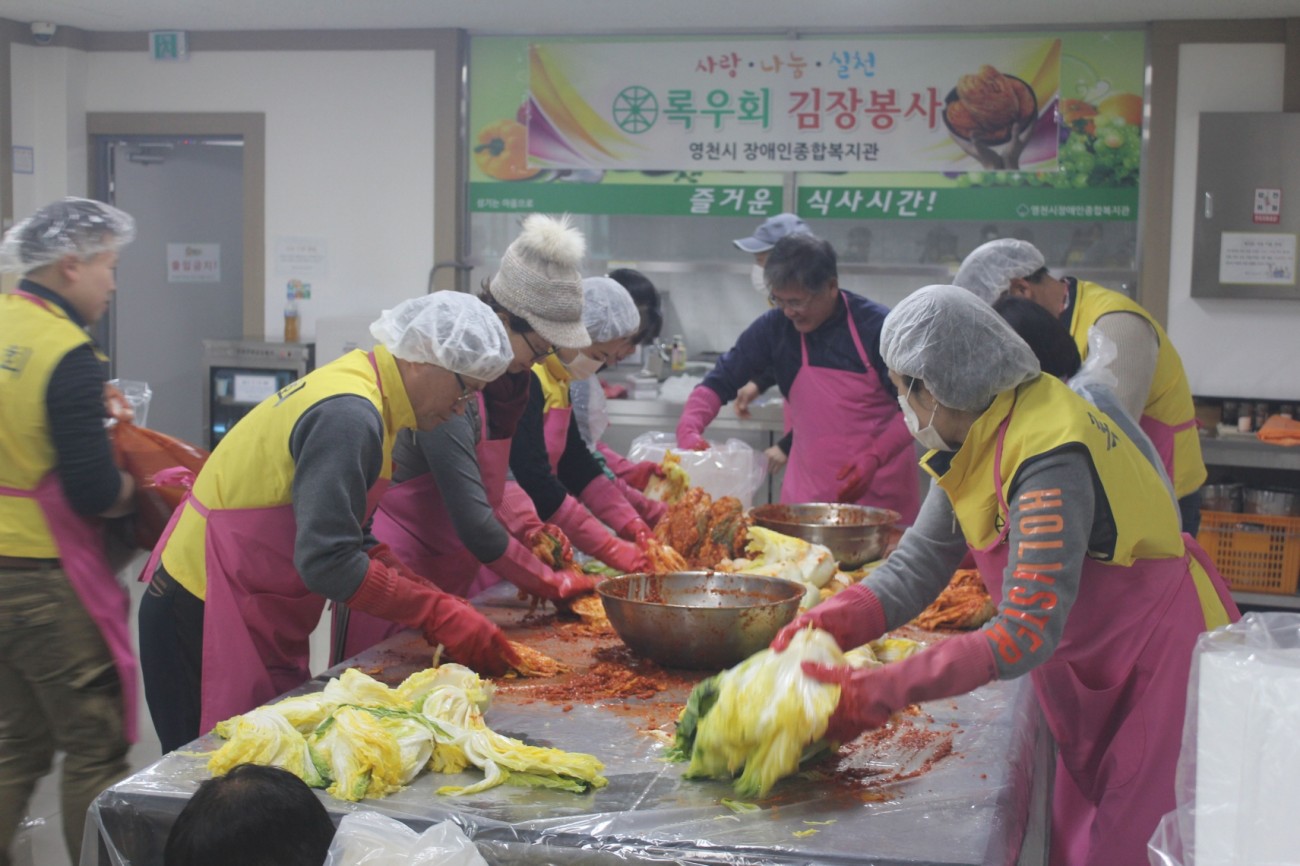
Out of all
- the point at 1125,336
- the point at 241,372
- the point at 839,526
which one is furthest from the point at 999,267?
the point at 241,372

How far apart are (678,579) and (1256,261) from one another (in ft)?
15.2

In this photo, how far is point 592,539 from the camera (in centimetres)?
343

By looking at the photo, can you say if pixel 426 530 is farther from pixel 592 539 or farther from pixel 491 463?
pixel 592 539

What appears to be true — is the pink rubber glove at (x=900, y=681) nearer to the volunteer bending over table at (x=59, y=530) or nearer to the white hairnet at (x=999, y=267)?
the white hairnet at (x=999, y=267)

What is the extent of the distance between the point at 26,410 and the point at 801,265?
2502 millimetres

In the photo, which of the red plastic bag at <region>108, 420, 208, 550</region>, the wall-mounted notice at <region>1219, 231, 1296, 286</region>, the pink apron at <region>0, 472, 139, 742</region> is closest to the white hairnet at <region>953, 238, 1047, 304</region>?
the red plastic bag at <region>108, 420, 208, 550</region>

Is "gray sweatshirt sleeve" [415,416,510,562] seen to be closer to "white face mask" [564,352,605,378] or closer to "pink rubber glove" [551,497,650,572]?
"pink rubber glove" [551,497,650,572]

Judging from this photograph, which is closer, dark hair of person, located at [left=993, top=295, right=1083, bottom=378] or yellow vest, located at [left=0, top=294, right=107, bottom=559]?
dark hair of person, located at [left=993, top=295, right=1083, bottom=378]

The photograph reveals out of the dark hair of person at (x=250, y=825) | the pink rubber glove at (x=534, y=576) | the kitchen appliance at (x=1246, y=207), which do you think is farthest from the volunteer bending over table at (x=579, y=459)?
the kitchen appliance at (x=1246, y=207)

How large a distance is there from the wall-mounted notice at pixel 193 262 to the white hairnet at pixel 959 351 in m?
7.18

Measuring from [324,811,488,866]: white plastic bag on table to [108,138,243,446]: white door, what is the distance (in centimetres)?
685

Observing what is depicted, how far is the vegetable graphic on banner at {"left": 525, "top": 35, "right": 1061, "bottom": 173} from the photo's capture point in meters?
6.49

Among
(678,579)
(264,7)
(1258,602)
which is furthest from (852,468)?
(264,7)

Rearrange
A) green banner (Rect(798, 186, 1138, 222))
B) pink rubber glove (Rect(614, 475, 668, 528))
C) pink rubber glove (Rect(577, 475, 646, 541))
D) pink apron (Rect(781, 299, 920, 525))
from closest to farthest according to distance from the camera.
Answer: pink rubber glove (Rect(577, 475, 646, 541)) < pink rubber glove (Rect(614, 475, 668, 528)) < pink apron (Rect(781, 299, 920, 525)) < green banner (Rect(798, 186, 1138, 222))
